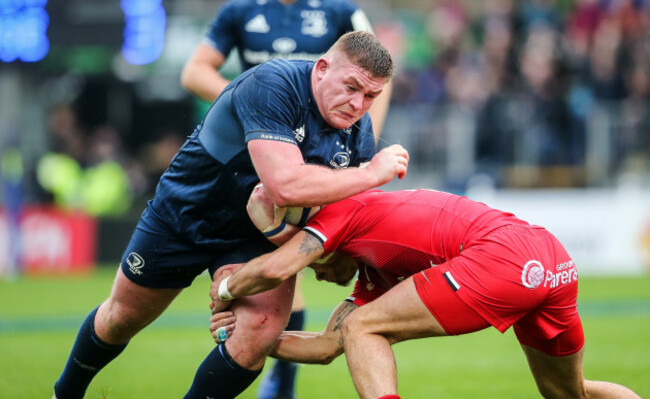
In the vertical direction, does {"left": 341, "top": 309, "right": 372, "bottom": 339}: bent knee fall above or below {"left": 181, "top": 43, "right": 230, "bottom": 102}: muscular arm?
below

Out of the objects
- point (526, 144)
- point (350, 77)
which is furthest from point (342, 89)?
point (526, 144)

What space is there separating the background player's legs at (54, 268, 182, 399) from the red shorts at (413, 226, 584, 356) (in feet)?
5.57

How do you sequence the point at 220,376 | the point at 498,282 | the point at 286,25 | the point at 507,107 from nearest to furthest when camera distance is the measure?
the point at 498,282 → the point at 220,376 → the point at 286,25 → the point at 507,107

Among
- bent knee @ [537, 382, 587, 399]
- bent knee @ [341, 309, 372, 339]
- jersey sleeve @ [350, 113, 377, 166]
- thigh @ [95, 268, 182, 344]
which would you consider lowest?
bent knee @ [537, 382, 587, 399]

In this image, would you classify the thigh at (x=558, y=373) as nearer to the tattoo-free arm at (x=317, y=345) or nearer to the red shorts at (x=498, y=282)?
the red shorts at (x=498, y=282)

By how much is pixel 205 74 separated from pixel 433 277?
287 centimetres

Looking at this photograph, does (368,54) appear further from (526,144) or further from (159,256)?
(526,144)

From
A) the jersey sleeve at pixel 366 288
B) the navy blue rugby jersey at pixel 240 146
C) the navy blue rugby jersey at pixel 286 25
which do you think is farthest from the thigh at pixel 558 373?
the navy blue rugby jersey at pixel 286 25

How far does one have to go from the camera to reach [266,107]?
4.71 metres

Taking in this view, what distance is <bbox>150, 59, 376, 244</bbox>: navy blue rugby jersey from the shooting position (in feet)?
15.6

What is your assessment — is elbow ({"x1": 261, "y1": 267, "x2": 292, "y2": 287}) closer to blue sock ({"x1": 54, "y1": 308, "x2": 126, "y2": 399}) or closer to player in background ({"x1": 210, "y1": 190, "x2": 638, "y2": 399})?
player in background ({"x1": 210, "y1": 190, "x2": 638, "y2": 399})

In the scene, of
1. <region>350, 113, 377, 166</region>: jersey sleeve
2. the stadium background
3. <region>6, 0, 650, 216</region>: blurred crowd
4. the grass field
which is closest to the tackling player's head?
<region>350, 113, 377, 166</region>: jersey sleeve

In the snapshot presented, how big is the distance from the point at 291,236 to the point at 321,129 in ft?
1.91

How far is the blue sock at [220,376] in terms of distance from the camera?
16.4 ft
